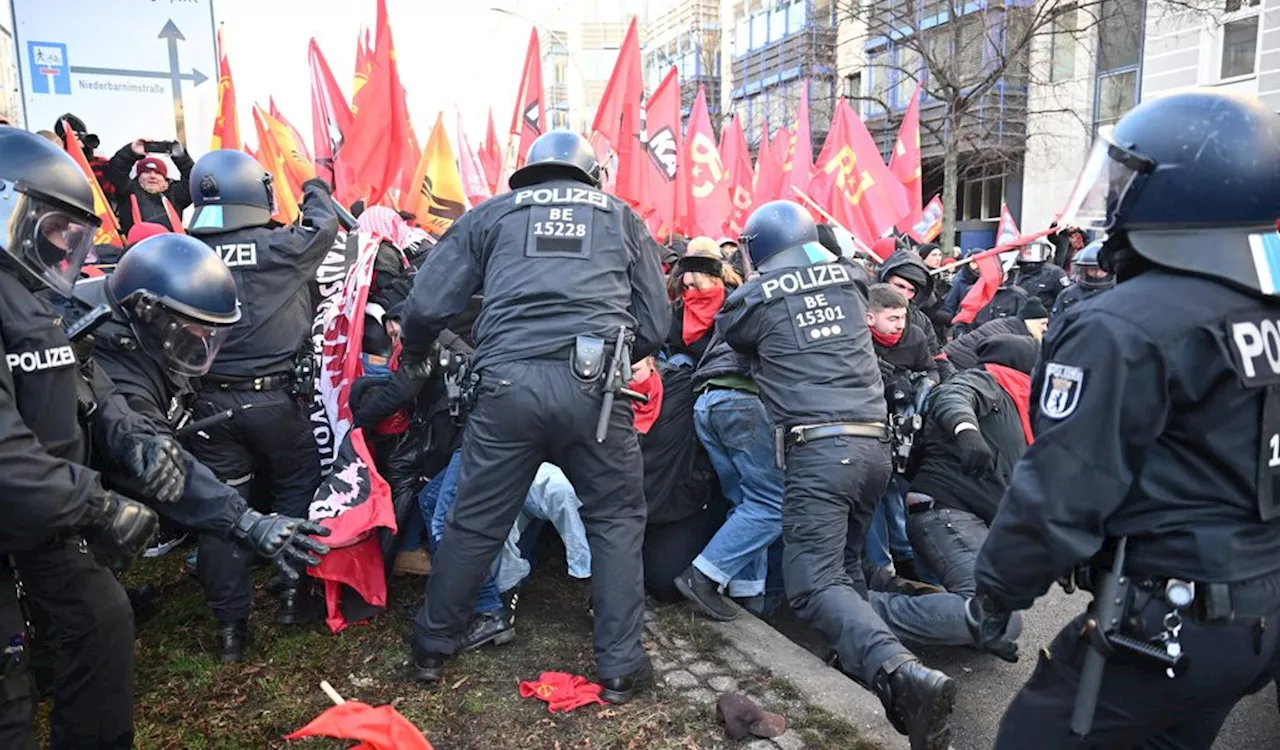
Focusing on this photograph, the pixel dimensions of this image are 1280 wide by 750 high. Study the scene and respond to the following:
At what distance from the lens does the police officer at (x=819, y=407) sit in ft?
11.7

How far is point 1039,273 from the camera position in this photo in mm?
9125

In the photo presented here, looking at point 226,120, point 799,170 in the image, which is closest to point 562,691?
point 226,120

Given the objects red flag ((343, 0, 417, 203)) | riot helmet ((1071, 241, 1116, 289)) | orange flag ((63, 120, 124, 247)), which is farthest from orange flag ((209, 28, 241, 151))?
riot helmet ((1071, 241, 1116, 289))

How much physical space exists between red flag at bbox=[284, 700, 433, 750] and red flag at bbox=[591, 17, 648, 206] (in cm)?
654

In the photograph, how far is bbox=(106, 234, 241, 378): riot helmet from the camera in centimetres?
307

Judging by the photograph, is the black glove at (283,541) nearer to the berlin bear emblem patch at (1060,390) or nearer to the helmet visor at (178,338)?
the helmet visor at (178,338)

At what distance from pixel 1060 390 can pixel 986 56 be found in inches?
993

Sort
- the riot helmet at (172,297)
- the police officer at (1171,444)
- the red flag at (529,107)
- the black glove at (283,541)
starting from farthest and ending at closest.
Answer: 1. the red flag at (529,107)
2. the riot helmet at (172,297)
3. the black glove at (283,541)
4. the police officer at (1171,444)

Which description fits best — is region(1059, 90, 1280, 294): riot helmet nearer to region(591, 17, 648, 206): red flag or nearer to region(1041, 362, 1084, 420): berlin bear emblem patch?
region(1041, 362, 1084, 420): berlin bear emblem patch

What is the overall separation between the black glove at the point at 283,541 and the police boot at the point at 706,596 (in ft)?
6.62

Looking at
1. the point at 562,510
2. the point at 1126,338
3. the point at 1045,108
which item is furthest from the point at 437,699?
the point at 1045,108

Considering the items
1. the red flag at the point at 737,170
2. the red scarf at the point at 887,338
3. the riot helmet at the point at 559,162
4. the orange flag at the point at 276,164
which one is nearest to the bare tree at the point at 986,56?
the red flag at the point at 737,170

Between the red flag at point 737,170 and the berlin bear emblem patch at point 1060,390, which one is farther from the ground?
the red flag at point 737,170

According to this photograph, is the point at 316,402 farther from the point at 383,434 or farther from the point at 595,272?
the point at 595,272
